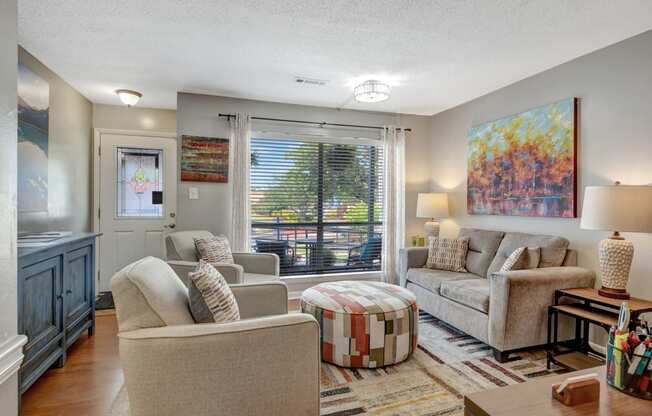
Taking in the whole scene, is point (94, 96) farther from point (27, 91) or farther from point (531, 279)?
point (531, 279)

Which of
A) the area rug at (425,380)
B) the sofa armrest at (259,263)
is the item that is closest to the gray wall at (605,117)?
the area rug at (425,380)

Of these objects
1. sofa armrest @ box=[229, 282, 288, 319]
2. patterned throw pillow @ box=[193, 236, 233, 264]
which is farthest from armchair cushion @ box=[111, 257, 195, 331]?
patterned throw pillow @ box=[193, 236, 233, 264]

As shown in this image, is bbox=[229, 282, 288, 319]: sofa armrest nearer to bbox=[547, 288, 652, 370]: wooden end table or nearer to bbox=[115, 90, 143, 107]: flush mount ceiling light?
bbox=[547, 288, 652, 370]: wooden end table

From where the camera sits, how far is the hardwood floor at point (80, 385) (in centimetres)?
204

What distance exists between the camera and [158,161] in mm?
4586

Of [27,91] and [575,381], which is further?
[27,91]

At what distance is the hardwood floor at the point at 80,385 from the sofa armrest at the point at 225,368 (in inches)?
40.8

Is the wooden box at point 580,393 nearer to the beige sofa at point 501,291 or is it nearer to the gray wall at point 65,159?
the beige sofa at point 501,291

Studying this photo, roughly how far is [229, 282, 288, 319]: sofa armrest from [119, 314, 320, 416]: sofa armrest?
29.4 inches

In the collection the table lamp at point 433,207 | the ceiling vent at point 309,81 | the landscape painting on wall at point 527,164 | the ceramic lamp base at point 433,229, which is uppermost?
the ceiling vent at point 309,81

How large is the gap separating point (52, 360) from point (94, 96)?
3.03 m

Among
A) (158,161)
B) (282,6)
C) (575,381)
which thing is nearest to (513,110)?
(282,6)

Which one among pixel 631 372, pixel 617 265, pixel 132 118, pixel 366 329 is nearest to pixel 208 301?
pixel 366 329

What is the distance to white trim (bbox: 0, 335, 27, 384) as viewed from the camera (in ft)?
3.87
